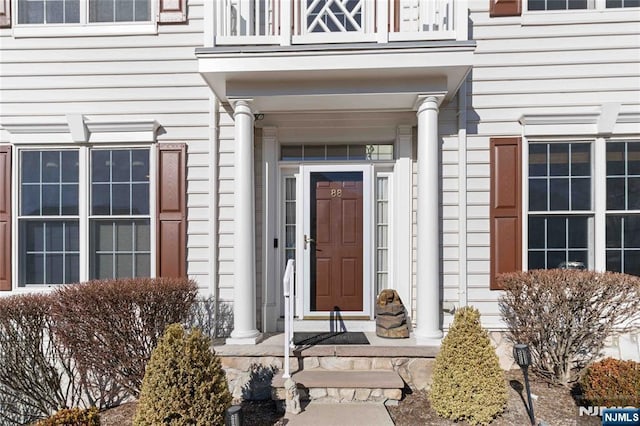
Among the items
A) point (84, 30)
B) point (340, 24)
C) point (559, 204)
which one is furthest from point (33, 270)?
point (559, 204)

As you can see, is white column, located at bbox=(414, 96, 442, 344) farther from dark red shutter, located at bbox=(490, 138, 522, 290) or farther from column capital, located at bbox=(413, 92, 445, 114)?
dark red shutter, located at bbox=(490, 138, 522, 290)

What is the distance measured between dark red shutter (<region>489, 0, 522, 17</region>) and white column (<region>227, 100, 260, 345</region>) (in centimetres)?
306

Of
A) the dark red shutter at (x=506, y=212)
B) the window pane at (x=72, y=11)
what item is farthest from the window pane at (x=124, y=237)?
the dark red shutter at (x=506, y=212)

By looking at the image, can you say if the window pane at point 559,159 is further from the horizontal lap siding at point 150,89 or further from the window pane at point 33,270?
the window pane at point 33,270

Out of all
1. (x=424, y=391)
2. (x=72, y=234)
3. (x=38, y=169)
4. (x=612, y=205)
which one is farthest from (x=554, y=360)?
(x=38, y=169)

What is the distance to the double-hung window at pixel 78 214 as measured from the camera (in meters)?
4.67

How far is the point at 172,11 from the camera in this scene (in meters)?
4.61

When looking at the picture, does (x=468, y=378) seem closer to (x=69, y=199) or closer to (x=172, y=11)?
(x=69, y=199)

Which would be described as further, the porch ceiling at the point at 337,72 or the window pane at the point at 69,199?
the window pane at the point at 69,199

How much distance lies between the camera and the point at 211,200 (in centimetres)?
459

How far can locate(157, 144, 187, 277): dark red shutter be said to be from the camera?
Result: 456 centimetres

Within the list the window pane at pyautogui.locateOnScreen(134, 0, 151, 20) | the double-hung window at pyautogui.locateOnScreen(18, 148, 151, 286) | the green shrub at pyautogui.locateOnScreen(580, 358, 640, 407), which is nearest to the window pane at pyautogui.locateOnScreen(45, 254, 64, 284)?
the double-hung window at pyautogui.locateOnScreen(18, 148, 151, 286)

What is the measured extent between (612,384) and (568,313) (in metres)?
0.65

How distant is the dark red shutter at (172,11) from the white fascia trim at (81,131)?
125 cm
